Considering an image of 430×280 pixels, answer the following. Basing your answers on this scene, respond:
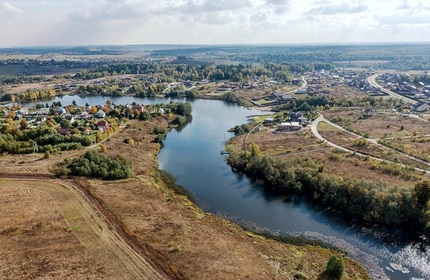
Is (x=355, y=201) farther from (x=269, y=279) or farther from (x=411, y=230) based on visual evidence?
(x=269, y=279)

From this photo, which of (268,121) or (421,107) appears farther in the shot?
(421,107)

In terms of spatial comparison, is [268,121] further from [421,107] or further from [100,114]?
[421,107]

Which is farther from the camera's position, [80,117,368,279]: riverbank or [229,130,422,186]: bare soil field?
[229,130,422,186]: bare soil field

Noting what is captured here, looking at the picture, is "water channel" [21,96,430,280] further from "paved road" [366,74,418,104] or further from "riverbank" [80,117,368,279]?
"paved road" [366,74,418,104]

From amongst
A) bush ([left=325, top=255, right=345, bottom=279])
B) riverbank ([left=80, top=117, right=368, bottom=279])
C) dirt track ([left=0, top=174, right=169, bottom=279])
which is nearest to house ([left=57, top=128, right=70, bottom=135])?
dirt track ([left=0, top=174, right=169, bottom=279])

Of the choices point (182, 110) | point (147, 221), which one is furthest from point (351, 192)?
point (182, 110)

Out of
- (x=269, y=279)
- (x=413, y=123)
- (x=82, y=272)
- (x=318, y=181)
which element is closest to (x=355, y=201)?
(x=318, y=181)

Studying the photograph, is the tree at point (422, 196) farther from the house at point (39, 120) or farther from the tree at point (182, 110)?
the house at point (39, 120)
